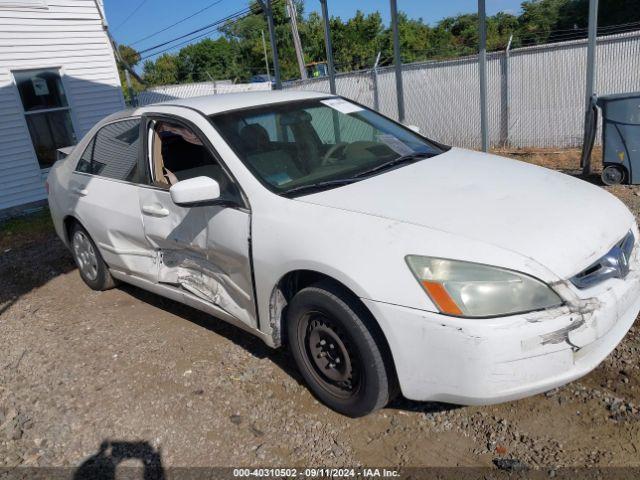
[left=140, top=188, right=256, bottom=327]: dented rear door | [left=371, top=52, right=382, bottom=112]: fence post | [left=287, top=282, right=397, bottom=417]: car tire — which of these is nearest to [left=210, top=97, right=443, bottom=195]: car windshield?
[left=140, top=188, right=256, bottom=327]: dented rear door

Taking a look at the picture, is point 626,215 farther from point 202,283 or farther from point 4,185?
point 4,185

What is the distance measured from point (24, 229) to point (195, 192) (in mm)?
6518

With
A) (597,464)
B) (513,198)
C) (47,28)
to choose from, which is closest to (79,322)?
(513,198)

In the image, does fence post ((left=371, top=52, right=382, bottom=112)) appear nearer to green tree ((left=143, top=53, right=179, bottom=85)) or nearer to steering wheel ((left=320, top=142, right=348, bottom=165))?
steering wheel ((left=320, top=142, right=348, bottom=165))

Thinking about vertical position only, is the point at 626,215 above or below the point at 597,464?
above

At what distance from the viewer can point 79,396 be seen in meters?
3.32

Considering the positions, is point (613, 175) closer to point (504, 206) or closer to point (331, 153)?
point (331, 153)

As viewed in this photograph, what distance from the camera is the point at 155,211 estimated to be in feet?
11.9

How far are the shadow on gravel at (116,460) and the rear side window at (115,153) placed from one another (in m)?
1.85

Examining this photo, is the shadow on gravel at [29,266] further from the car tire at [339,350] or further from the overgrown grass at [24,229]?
the car tire at [339,350]

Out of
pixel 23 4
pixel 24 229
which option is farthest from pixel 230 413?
pixel 23 4

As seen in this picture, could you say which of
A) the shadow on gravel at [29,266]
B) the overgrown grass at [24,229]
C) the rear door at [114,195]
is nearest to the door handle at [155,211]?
the rear door at [114,195]

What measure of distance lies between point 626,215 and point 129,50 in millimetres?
69863

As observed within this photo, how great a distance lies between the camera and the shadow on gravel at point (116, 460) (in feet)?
8.63
